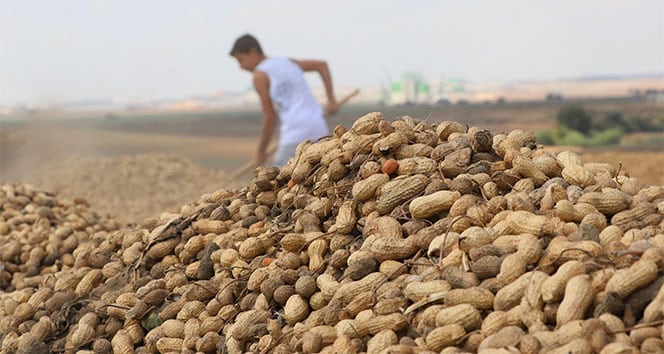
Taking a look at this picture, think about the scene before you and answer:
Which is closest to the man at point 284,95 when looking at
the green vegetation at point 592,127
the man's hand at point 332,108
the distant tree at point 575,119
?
the man's hand at point 332,108

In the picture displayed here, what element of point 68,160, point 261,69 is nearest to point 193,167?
point 68,160

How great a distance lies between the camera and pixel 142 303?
365 cm

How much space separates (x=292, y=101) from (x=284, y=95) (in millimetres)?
79

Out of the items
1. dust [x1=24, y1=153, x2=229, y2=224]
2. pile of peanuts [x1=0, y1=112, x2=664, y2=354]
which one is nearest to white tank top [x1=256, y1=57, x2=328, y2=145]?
pile of peanuts [x1=0, y1=112, x2=664, y2=354]

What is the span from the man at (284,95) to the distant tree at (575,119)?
14.2 m

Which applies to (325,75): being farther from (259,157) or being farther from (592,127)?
(592,127)

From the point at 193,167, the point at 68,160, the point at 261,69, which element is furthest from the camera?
the point at 68,160

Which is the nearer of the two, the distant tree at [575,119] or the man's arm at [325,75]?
the man's arm at [325,75]

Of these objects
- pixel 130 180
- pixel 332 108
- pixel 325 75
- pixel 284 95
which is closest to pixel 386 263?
pixel 284 95

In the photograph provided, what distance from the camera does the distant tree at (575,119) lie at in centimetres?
2034

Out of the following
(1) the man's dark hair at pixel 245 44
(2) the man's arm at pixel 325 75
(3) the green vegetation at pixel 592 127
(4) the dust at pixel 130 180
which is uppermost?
(1) the man's dark hair at pixel 245 44

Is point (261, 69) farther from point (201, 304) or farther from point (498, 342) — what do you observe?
point (498, 342)

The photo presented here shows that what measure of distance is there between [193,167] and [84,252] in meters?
7.44

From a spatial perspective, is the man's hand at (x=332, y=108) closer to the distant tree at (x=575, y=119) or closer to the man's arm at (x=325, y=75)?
the man's arm at (x=325, y=75)
